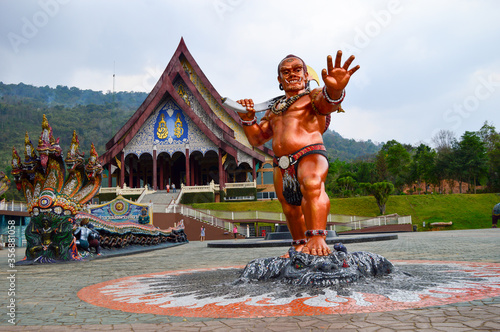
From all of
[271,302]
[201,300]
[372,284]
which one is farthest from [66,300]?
[372,284]

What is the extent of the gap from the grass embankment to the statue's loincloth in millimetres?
20426

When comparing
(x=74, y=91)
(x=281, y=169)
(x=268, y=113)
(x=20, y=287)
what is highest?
(x=74, y=91)

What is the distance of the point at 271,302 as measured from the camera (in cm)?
288

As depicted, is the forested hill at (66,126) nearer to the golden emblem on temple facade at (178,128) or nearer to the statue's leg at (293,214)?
the golden emblem on temple facade at (178,128)

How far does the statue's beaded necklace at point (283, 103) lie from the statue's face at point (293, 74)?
0.13 metres

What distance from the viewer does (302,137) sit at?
13.5ft

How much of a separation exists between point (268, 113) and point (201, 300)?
2.21m

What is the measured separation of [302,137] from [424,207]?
80.3ft

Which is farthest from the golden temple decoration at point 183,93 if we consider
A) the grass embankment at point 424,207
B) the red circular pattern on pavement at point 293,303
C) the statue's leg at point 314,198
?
the red circular pattern on pavement at point 293,303

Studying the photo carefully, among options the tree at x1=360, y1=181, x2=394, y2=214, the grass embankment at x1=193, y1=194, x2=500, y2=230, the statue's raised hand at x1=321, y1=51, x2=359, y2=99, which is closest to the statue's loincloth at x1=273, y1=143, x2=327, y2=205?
the statue's raised hand at x1=321, y1=51, x2=359, y2=99

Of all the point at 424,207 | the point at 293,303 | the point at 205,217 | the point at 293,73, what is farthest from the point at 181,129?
the point at 293,303

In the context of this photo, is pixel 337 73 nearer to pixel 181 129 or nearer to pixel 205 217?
pixel 205 217

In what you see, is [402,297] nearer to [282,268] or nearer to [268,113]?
[282,268]

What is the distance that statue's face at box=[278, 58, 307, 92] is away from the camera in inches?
171
